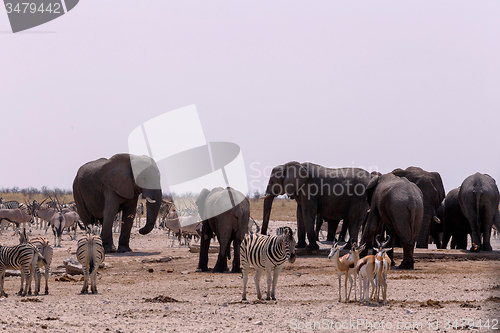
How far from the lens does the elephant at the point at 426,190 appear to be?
21.9 metres

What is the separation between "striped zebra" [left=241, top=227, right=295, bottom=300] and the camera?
10.7 metres

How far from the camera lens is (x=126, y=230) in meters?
21.8

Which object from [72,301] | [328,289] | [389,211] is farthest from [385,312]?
[389,211]

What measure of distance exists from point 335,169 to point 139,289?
1052 centimetres

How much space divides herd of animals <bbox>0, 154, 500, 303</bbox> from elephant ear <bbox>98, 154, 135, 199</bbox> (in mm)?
36

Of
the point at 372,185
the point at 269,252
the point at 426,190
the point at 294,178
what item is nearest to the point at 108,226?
the point at 294,178

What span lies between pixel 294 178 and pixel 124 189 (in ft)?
20.0

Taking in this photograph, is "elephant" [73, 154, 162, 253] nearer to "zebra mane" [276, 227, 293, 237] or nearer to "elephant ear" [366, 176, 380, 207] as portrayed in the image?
"elephant ear" [366, 176, 380, 207]

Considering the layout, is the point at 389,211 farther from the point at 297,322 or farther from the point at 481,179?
the point at 297,322

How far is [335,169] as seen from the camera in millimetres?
21797

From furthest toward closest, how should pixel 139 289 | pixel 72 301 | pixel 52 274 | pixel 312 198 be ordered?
pixel 312 198 → pixel 52 274 → pixel 139 289 → pixel 72 301

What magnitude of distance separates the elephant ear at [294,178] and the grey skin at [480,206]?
584 centimetres

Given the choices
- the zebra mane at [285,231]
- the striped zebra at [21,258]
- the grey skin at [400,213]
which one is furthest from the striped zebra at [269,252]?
the grey skin at [400,213]
